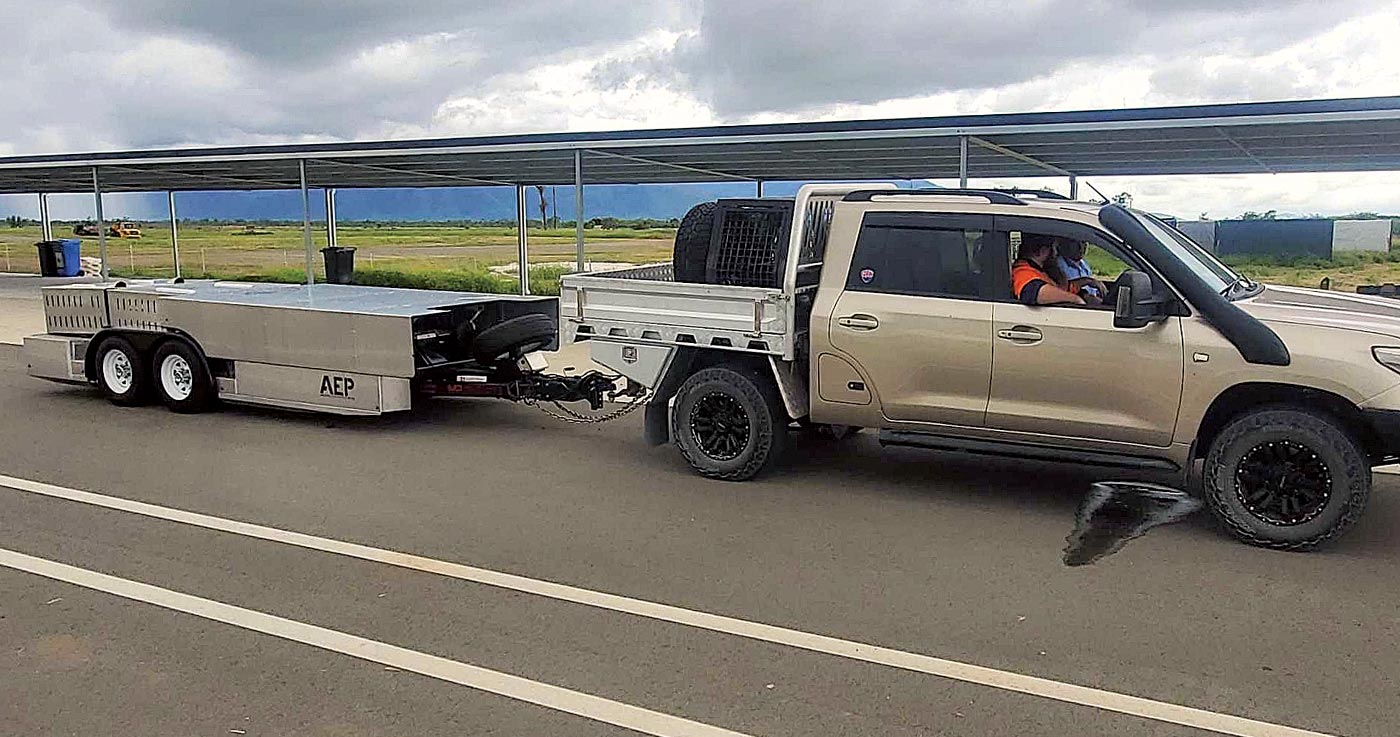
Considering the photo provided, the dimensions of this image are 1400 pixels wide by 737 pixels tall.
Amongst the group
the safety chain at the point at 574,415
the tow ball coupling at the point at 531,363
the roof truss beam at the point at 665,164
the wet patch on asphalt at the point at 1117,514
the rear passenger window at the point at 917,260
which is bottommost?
the wet patch on asphalt at the point at 1117,514

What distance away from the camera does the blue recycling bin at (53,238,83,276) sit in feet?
102

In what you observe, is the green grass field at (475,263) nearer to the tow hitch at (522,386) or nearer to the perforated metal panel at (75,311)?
the tow hitch at (522,386)

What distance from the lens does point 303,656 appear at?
4.61 meters

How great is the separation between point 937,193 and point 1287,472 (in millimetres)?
2759

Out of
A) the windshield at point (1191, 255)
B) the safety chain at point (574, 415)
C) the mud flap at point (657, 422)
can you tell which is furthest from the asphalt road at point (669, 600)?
the windshield at point (1191, 255)

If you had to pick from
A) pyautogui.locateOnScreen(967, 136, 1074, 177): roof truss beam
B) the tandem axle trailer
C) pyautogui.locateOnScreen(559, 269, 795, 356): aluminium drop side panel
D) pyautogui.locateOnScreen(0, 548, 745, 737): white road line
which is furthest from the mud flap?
pyautogui.locateOnScreen(967, 136, 1074, 177): roof truss beam

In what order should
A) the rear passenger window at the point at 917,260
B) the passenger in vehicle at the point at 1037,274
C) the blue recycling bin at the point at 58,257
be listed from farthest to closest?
the blue recycling bin at the point at 58,257 < the rear passenger window at the point at 917,260 < the passenger in vehicle at the point at 1037,274

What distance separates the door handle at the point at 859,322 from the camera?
7.01 meters

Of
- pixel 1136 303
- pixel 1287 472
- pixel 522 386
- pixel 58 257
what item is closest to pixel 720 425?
pixel 522 386

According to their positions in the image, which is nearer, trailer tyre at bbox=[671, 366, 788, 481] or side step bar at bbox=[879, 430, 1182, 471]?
side step bar at bbox=[879, 430, 1182, 471]

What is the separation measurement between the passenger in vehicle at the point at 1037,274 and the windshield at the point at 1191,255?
0.59 metres

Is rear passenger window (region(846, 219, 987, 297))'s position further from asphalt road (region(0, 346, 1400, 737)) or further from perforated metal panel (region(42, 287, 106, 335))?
perforated metal panel (region(42, 287, 106, 335))

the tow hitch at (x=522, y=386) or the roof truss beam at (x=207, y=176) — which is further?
the roof truss beam at (x=207, y=176)

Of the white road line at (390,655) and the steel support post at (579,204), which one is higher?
the steel support post at (579,204)
